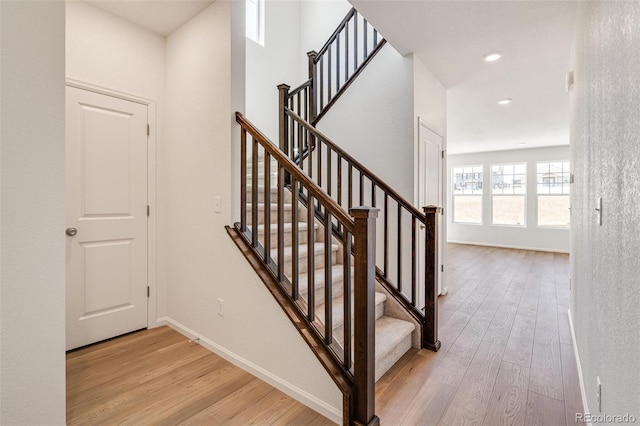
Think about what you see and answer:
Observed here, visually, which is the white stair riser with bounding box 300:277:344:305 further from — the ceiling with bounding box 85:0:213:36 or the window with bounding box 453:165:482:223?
the window with bounding box 453:165:482:223

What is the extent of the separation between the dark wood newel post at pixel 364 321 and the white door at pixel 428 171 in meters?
1.80

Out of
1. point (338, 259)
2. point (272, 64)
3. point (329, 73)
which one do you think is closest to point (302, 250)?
point (338, 259)

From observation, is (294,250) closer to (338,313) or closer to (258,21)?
(338,313)

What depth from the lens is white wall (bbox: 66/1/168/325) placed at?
2396 millimetres

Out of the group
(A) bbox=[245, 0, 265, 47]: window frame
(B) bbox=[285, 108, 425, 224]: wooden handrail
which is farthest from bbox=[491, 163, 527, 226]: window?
(A) bbox=[245, 0, 265, 47]: window frame

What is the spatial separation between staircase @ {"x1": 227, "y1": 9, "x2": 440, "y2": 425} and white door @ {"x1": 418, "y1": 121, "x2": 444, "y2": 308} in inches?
10.9

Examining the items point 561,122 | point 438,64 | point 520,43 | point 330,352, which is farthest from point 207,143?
point 561,122

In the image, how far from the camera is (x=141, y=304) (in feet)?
9.21

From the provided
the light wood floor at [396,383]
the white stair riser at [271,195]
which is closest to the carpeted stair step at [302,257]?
the white stair riser at [271,195]

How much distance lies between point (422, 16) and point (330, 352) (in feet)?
8.15

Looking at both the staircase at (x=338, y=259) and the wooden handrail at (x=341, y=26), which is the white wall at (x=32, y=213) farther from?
the wooden handrail at (x=341, y=26)

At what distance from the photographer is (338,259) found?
9.74 feet

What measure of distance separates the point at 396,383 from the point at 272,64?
172 inches

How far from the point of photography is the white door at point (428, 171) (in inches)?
126
